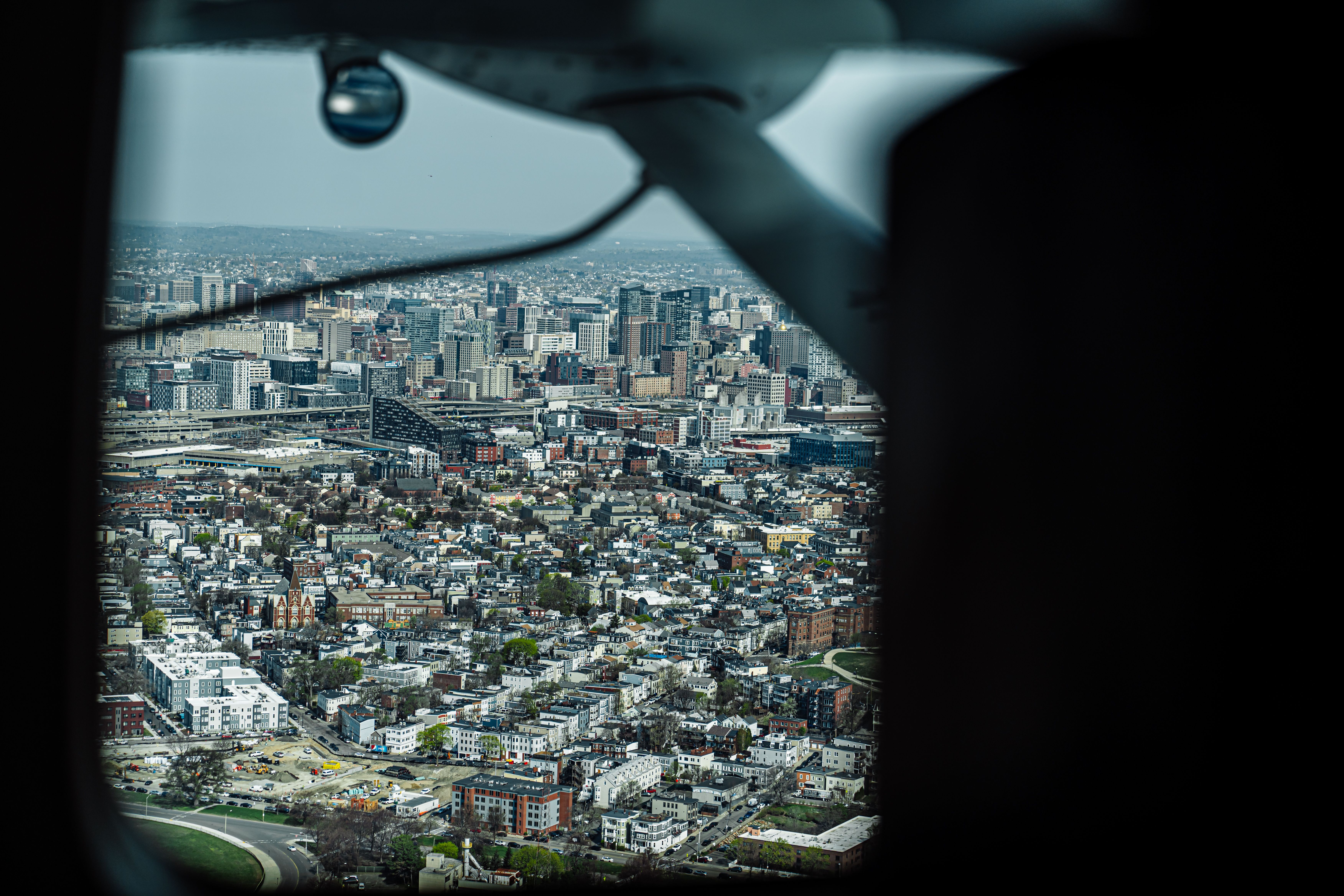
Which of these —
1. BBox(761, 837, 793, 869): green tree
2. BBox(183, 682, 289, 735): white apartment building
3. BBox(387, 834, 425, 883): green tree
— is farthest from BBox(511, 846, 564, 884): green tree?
BBox(183, 682, 289, 735): white apartment building

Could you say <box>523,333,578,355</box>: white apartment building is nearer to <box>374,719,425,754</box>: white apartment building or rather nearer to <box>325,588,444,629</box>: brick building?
<box>325,588,444,629</box>: brick building

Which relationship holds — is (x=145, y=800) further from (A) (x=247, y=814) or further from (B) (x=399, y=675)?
(B) (x=399, y=675)

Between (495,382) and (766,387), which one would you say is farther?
(495,382)

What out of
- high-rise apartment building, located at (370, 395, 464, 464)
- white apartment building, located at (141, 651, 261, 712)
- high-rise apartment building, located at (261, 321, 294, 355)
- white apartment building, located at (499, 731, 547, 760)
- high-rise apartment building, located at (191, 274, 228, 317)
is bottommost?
white apartment building, located at (499, 731, 547, 760)

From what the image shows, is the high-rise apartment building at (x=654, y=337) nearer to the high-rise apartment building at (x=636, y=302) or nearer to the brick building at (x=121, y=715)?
the high-rise apartment building at (x=636, y=302)

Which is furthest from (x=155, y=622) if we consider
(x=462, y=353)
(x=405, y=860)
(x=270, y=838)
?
(x=462, y=353)

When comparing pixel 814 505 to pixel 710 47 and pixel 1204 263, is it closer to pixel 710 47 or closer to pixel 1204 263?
pixel 710 47

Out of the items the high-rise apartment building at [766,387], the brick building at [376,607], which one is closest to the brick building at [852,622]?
the high-rise apartment building at [766,387]
